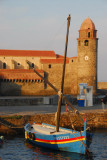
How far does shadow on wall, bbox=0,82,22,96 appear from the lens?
177 ft

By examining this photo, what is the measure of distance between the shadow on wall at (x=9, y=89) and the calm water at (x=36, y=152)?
116 ft

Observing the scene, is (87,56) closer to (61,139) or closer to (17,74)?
(17,74)

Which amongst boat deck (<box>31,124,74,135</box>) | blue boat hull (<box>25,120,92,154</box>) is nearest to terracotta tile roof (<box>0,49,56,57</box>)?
boat deck (<box>31,124,74,135</box>)

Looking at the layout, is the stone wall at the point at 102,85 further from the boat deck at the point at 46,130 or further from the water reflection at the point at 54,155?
the water reflection at the point at 54,155

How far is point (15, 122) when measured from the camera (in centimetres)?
2152

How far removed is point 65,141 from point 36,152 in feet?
5.91

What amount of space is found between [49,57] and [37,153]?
4663 centimetres

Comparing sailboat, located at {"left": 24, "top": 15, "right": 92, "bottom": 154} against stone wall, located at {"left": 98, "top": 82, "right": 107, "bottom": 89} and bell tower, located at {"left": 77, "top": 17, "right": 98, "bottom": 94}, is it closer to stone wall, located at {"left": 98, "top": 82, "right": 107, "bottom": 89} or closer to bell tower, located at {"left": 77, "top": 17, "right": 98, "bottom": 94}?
bell tower, located at {"left": 77, "top": 17, "right": 98, "bottom": 94}

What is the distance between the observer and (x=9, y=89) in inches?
2136

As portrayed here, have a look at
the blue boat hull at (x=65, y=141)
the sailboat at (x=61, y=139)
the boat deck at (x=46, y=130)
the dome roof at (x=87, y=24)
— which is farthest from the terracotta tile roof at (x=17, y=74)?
the blue boat hull at (x=65, y=141)

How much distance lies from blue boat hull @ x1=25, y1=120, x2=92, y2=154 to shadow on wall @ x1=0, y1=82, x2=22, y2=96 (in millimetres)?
36966

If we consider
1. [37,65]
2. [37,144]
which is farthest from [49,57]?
[37,144]

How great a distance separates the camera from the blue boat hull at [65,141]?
51.3ft

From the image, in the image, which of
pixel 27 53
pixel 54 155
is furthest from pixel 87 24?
pixel 54 155
